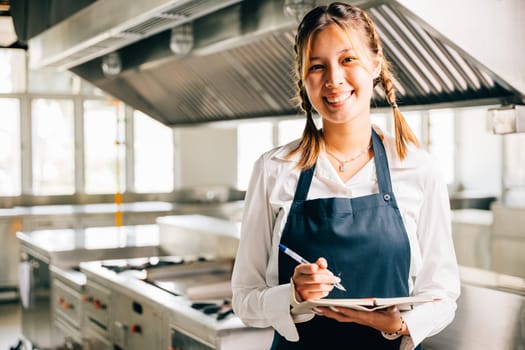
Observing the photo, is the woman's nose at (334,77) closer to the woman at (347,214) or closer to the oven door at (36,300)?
the woman at (347,214)

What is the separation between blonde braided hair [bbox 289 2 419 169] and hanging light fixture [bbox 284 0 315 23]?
30.0 inches

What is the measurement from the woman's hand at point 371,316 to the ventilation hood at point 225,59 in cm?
81

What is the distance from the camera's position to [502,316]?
2.14 metres

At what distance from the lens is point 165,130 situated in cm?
941

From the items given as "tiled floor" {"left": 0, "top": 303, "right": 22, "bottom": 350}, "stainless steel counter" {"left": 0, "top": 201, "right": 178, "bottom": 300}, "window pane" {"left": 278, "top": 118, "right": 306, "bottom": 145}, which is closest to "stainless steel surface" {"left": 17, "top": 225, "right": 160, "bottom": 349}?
"tiled floor" {"left": 0, "top": 303, "right": 22, "bottom": 350}

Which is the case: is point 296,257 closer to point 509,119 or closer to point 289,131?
point 509,119

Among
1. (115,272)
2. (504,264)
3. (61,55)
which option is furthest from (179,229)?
(504,264)

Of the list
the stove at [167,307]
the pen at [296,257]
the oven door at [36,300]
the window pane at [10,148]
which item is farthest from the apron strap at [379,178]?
the window pane at [10,148]

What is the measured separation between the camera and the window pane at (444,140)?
10.6 metres

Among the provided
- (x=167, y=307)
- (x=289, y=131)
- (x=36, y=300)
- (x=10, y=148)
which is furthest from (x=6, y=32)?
(x=289, y=131)

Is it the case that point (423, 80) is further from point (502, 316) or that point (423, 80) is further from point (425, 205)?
point (425, 205)

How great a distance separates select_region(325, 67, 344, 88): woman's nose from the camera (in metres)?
1.30

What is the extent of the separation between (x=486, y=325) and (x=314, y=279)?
1154mm

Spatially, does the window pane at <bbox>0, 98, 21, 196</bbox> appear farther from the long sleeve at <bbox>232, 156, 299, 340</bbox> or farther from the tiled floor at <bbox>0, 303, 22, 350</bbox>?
the long sleeve at <bbox>232, 156, 299, 340</bbox>
